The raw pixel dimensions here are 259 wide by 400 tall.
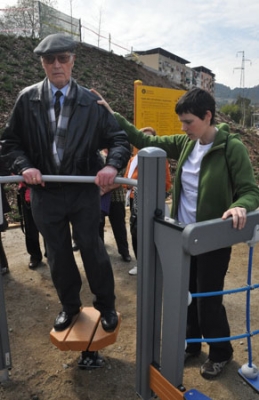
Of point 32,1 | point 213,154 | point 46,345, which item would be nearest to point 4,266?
point 46,345

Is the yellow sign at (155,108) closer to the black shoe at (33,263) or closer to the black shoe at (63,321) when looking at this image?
the black shoe at (33,263)

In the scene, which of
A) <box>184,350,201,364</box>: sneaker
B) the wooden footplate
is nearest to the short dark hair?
Result: the wooden footplate

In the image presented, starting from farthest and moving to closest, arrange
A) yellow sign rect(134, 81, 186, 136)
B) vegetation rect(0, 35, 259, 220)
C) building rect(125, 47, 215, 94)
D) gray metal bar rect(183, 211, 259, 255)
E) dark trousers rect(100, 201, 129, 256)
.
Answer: building rect(125, 47, 215, 94)
vegetation rect(0, 35, 259, 220)
yellow sign rect(134, 81, 186, 136)
dark trousers rect(100, 201, 129, 256)
gray metal bar rect(183, 211, 259, 255)

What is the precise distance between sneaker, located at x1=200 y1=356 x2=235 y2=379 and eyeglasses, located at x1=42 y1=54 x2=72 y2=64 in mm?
1979

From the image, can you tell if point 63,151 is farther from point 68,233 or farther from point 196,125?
point 196,125

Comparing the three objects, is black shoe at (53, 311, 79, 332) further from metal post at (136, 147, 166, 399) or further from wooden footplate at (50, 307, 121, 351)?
metal post at (136, 147, 166, 399)

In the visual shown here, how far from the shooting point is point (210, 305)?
1950 mm

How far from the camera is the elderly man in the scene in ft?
5.97

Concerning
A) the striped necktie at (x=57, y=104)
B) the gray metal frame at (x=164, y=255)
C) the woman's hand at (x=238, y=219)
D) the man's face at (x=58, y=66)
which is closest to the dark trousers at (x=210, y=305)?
the gray metal frame at (x=164, y=255)

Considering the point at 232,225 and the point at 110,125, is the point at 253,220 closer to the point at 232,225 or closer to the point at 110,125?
the point at 232,225

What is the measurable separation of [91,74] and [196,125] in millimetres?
13243

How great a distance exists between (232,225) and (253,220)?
134mm

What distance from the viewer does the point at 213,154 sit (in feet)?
5.73

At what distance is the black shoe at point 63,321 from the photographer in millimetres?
2113
